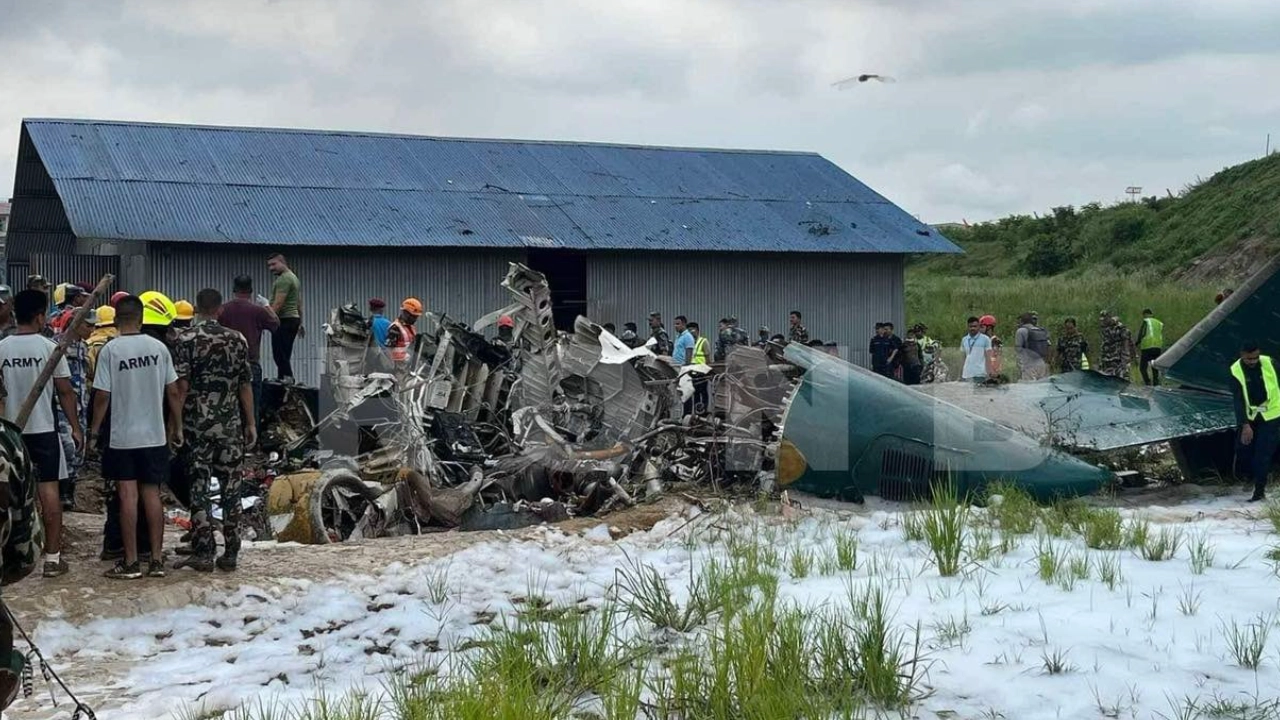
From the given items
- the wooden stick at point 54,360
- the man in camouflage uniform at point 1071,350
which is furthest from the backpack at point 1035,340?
the wooden stick at point 54,360

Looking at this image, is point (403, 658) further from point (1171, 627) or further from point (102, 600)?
point (1171, 627)

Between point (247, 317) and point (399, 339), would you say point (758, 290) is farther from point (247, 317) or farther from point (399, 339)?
point (247, 317)

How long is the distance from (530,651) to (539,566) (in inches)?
88.0

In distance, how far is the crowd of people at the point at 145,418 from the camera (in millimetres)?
7102

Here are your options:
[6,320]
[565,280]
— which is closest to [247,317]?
[6,320]

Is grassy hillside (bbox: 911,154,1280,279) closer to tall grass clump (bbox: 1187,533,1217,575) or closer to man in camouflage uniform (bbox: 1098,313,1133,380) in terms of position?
man in camouflage uniform (bbox: 1098,313,1133,380)

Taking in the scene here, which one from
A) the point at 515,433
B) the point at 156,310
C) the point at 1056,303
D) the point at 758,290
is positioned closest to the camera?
the point at 156,310

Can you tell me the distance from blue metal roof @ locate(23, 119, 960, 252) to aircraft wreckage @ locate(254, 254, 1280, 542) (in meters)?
7.90

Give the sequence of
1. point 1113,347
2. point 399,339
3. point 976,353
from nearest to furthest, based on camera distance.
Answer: point 399,339 → point 976,353 → point 1113,347

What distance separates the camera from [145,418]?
7.11 m

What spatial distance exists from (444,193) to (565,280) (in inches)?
101

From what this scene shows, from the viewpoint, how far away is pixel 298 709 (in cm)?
513

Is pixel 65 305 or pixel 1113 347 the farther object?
pixel 1113 347

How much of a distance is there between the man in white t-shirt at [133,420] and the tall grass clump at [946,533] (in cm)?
410
